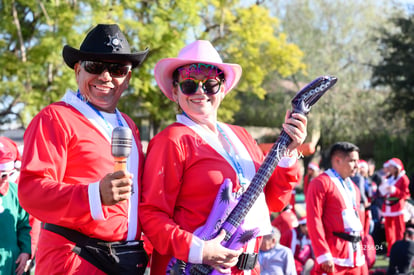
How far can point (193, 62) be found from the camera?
301cm

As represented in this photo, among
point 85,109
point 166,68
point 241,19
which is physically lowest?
point 85,109

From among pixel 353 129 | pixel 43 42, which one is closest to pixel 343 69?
pixel 353 129

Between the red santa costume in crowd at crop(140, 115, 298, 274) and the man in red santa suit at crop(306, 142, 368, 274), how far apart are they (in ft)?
9.03

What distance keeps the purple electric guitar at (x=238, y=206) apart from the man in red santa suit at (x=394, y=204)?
29.9 feet

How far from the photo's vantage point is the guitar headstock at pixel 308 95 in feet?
9.25

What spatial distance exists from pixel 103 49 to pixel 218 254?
4.21 feet

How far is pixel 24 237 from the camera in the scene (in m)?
5.23

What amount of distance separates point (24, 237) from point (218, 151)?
10.2 feet

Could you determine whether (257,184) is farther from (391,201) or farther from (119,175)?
(391,201)

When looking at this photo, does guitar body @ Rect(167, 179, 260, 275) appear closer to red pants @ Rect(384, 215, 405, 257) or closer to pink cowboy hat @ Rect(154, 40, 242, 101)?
pink cowboy hat @ Rect(154, 40, 242, 101)

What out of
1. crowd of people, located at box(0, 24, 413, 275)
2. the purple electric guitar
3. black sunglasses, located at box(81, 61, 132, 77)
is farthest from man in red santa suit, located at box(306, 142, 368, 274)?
black sunglasses, located at box(81, 61, 132, 77)

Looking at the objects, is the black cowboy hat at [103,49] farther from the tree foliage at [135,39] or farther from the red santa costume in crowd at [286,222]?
the tree foliage at [135,39]

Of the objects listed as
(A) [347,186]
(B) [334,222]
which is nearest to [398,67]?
(A) [347,186]

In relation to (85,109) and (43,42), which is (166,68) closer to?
(85,109)
